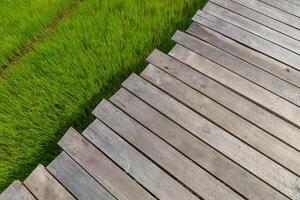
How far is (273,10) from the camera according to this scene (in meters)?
3.51

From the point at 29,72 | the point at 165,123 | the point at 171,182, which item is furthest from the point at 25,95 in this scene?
the point at 171,182

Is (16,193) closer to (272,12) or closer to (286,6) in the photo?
(272,12)

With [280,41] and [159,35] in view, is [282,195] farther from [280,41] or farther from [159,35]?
[159,35]

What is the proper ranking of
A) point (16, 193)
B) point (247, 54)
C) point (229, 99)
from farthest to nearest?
point (247, 54), point (229, 99), point (16, 193)

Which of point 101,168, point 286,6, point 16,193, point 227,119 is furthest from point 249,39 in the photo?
point 16,193

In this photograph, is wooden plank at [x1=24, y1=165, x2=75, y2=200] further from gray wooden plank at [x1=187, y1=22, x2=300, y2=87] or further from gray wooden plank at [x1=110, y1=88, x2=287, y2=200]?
gray wooden plank at [x1=187, y1=22, x2=300, y2=87]

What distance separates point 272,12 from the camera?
11.5ft

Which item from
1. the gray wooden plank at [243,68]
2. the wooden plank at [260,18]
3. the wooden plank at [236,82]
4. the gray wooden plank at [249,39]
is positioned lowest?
the wooden plank at [236,82]

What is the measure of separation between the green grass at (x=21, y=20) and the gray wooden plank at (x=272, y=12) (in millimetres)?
2103

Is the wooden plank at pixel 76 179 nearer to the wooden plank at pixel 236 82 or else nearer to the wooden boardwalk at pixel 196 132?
the wooden boardwalk at pixel 196 132

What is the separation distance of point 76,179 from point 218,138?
3.57ft

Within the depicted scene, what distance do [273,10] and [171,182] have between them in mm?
2275

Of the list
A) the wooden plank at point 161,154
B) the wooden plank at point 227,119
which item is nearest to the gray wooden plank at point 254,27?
the wooden plank at point 227,119

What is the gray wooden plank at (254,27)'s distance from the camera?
3.16 m
